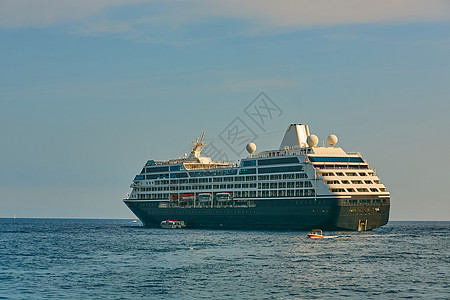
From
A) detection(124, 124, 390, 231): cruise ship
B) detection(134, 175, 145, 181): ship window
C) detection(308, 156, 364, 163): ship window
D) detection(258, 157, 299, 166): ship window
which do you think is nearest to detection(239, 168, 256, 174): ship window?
detection(124, 124, 390, 231): cruise ship

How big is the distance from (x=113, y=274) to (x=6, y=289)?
37.2ft

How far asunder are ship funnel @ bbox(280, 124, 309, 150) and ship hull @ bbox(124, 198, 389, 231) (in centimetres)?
1279

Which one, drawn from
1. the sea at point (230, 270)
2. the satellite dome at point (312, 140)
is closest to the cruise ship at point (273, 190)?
the satellite dome at point (312, 140)

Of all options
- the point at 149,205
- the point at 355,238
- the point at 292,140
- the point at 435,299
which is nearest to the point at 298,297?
the point at 435,299

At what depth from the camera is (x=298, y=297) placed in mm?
51219

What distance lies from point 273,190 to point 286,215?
6719 millimetres

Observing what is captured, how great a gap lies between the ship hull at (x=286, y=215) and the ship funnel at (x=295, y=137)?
42.0 feet

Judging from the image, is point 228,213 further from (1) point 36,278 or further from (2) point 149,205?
(1) point 36,278

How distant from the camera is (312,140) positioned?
124188mm

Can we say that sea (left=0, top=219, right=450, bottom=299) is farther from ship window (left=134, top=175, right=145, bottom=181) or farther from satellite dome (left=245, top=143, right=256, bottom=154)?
ship window (left=134, top=175, right=145, bottom=181)

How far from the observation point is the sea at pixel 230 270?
53.8 m

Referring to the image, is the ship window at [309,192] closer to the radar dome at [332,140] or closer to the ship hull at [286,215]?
the ship hull at [286,215]

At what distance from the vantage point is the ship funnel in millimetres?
130625

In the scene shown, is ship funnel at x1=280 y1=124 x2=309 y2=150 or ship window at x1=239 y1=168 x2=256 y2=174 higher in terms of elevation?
ship funnel at x1=280 y1=124 x2=309 y2=150
